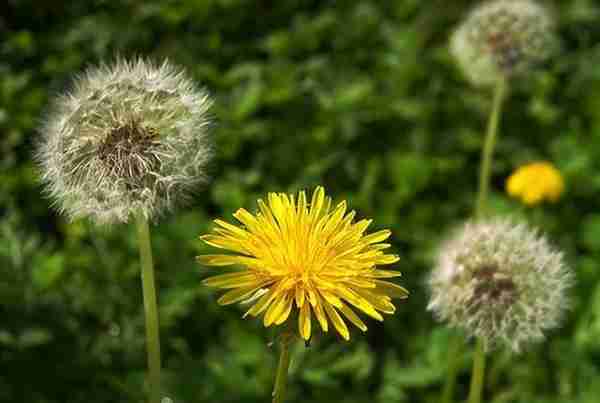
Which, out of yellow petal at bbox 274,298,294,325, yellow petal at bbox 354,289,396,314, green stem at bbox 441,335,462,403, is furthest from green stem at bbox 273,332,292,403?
green stem at bbox 441,335,462,403

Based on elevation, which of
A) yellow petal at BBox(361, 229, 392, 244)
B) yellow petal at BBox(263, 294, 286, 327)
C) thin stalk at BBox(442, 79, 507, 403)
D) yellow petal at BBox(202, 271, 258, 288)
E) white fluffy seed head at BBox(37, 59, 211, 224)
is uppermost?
thin stalk at BBox(442, 79, 507, 403)

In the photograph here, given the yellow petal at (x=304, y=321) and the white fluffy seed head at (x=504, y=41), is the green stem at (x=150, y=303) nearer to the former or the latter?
the yellow petal at (x=304, y=321)

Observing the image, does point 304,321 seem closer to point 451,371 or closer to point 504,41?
point 451,371

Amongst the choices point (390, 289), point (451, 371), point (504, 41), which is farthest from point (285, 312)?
point (504, 41)

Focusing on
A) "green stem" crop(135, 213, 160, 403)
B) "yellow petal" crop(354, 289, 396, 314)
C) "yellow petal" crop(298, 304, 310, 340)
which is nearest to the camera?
"yellow petal" crop(298, 304, 310, 340)

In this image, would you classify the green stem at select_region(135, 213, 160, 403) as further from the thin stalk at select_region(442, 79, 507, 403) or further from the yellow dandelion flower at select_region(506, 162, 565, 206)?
the yellow dandelion flower at select_region(506, 162, 565, 206)

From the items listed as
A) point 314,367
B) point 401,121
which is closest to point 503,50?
point 401,121
